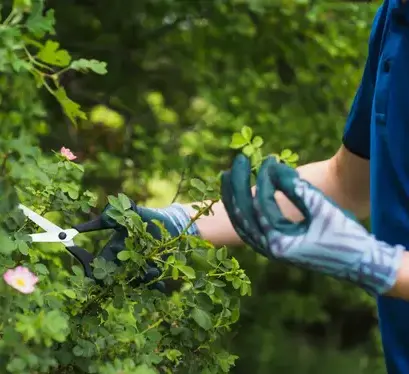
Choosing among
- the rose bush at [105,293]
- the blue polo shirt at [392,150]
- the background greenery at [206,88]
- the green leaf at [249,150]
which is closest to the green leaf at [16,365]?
the rose bush at [105,293]

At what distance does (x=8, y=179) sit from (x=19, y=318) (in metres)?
0.20

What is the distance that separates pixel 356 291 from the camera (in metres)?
3.05

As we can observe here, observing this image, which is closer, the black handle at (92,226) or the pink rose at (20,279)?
the pink rose at (20,279)

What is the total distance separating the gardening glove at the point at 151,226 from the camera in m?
1.13

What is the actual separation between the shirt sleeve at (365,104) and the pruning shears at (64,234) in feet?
1.44

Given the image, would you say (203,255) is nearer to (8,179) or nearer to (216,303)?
(216,303)

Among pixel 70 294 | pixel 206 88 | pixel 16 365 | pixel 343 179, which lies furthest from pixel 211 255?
pixel 206 88

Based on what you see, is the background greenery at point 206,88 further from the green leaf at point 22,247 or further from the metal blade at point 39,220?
the green leaf at point 22,247

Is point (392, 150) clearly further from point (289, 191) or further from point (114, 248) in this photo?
point (114, 248)

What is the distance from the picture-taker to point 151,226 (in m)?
1.24

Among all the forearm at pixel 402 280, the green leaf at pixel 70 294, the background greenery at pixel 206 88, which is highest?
the forearm at pixel 402 280

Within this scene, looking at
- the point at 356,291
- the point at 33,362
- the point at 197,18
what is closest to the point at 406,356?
the point at 33,362

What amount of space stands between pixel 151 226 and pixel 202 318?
0.21m

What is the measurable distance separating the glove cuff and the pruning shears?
0.13m
